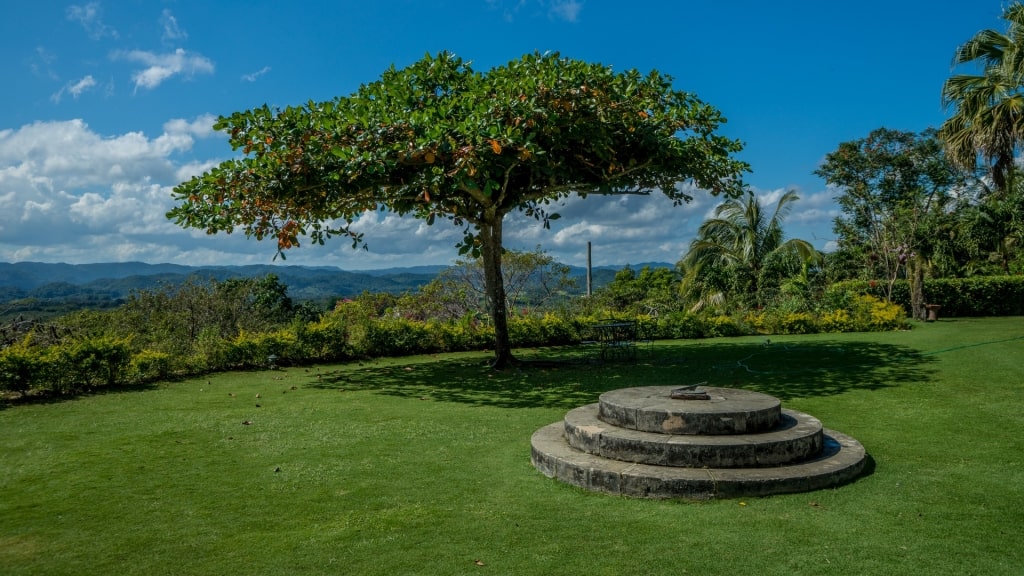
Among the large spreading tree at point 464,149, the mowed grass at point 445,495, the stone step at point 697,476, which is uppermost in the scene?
the large spreading tree at point 464,149

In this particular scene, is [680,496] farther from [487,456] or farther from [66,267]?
[66,267]

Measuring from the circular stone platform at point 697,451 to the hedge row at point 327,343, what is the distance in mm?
8192

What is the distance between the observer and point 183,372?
1227 cm

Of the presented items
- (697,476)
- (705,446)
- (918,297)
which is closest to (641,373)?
(705,446)

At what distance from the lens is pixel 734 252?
27.0m

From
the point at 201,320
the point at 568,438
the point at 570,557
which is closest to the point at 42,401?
the point at 201,320

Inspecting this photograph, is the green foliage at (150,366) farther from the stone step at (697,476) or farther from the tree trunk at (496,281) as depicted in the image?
the stone step at (697,476)

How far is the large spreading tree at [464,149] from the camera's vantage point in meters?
9.66

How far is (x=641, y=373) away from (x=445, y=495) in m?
6.68

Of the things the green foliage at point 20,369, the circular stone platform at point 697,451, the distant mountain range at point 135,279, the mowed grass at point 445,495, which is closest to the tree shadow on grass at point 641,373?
the mowed grass at point 445,495

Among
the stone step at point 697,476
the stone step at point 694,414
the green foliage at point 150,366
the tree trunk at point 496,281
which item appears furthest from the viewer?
the tree trunk at point 496,281

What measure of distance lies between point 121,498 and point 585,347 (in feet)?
38.7

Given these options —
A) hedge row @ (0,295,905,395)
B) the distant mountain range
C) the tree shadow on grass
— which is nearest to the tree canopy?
hedge row @ (0,295,905,395)

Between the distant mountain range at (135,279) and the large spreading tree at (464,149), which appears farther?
the distant mountain range at (135,279)
